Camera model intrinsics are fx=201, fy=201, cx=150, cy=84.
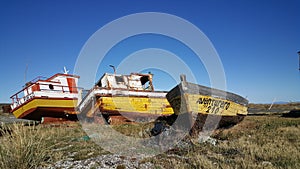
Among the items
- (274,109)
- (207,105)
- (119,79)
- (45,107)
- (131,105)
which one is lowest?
(274,109)

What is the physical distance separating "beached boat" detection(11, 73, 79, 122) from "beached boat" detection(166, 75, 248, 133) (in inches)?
457

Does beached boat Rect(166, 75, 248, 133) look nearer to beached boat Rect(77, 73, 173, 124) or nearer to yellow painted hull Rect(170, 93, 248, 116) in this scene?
yellow painted hull Rect(170, 93, 248, 116)

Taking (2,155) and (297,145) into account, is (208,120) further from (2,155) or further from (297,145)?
(2,155)

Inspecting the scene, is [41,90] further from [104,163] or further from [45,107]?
[104,163]

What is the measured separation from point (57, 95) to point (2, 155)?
14.4 metres

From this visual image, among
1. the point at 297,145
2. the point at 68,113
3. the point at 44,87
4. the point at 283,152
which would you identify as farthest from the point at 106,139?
the point at 44,87

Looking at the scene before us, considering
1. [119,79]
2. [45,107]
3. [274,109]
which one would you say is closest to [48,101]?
[45,107]

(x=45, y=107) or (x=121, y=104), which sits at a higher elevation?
(x=45, y=107)

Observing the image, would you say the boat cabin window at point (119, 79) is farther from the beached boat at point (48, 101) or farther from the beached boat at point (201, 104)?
the beached boat at point (201, 104)

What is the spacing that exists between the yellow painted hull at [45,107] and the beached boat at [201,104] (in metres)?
11.6

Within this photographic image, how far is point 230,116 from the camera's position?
11969 millimetres

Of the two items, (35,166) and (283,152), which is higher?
(35,166)

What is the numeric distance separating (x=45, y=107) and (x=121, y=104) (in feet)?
24.1

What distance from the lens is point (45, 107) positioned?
17797 millimetres
